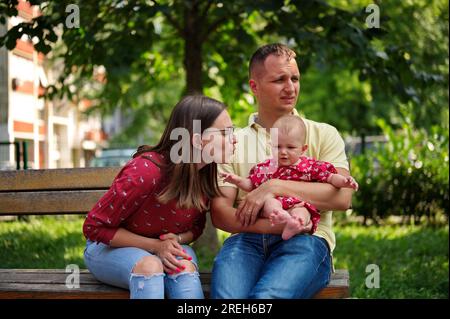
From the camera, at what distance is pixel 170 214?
298 centimetres

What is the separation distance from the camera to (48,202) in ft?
13.2

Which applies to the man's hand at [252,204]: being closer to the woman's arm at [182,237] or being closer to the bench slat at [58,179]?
the woman's arm at [182,237]

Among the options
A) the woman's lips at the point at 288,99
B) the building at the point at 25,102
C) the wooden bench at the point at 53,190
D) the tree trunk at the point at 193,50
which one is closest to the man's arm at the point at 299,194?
the woman's lips at the point at 288,99

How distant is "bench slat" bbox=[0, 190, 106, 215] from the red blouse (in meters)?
1.05

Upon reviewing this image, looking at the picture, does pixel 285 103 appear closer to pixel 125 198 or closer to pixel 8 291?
pixel 125 198

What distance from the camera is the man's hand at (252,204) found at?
2.89 meters

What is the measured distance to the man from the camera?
2789 mm

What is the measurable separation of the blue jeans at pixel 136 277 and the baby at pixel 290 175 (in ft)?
1.35

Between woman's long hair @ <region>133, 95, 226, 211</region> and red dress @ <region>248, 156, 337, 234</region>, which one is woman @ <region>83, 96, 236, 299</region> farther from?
red dress @ <region>248, 156, 337, 234</region>

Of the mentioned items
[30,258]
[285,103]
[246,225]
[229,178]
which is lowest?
[30,258]

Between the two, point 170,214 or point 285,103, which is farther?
point 285,103

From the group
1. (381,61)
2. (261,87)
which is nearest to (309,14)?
(381,61)
